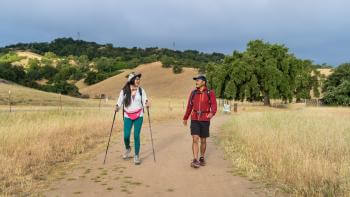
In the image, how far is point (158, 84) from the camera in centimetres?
11312

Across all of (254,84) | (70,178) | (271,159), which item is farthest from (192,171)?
(254,84)

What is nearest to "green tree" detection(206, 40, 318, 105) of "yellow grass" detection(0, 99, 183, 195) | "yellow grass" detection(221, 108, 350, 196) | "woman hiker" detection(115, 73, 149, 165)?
"yellow grass" detection(0, 99, 183, 195)

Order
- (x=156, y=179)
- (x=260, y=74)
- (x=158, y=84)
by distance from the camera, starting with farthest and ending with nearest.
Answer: (x=158, y=84)
(x=260, y=74)
(x=156, y=179)

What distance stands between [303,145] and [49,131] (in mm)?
8170

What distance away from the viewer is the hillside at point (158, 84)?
345 ft

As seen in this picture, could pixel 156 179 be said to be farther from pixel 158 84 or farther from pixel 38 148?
pixel 158 84

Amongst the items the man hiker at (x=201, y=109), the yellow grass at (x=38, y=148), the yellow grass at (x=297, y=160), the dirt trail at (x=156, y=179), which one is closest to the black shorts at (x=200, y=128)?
the man hiker at (x=201, y=109)

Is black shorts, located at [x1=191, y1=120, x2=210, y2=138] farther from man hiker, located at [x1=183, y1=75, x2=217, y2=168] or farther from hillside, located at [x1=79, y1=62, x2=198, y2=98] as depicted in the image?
hillside, located at [x1=79, y1=62, x2=198, y2=98]

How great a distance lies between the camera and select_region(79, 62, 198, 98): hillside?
105 meters

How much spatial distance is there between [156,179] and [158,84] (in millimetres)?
104775

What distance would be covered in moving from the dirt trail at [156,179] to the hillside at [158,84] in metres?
88.8

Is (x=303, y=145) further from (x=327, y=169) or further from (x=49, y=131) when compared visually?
(x=49, y=131)

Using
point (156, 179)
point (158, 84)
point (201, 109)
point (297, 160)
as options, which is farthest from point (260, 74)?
point (158, 84)

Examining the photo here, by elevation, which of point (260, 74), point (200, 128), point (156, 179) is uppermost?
point (260, 74)
